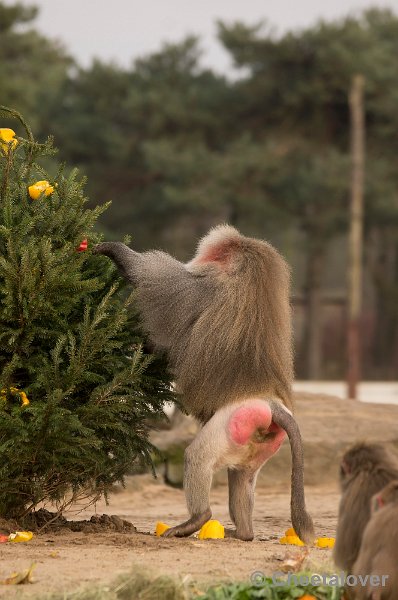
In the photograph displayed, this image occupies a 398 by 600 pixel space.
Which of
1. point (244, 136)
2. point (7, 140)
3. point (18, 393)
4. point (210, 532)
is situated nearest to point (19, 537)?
point (18, 393)

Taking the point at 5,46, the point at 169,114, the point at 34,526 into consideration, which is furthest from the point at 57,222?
the point at 5,46

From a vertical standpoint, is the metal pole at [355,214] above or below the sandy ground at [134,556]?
above

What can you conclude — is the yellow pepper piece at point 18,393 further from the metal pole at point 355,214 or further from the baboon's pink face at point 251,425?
the metal pole at point 355,214

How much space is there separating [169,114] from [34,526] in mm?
21044

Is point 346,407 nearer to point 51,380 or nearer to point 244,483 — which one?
point 244,483

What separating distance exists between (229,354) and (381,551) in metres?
2.37

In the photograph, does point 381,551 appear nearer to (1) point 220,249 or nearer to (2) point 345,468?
(2) point 345,468

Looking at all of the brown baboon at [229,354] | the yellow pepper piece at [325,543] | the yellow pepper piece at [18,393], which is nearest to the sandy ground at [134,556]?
the yellow pepper piece at [325,543]

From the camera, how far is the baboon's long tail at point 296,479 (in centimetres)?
611

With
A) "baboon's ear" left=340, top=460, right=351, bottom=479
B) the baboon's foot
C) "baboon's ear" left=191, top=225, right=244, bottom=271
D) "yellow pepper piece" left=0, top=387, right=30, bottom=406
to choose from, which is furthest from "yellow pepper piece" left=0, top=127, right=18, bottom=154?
"baboon's ear" left=340, top=460, right=351, bottom=479

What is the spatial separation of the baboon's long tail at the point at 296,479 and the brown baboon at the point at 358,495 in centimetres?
189

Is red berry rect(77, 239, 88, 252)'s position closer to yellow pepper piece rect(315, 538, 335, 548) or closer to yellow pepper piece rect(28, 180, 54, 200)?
yellow pepper piece rect(28, 180, 54, 200)

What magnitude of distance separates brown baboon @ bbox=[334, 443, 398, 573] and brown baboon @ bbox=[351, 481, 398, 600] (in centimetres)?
13

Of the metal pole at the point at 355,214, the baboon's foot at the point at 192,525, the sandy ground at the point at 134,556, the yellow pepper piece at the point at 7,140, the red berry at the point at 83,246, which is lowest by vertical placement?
the sandy ground at the point at 134,556
